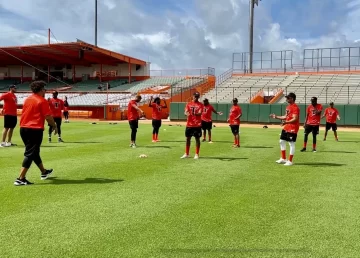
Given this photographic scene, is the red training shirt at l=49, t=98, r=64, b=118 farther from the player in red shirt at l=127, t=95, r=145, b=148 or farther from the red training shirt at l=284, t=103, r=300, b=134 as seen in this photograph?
the red training shirt at l=284, t=103, r=300, b=134

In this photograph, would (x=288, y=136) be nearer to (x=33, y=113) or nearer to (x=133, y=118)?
(x=133, y=118)

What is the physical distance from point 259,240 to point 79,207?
2.89 metres

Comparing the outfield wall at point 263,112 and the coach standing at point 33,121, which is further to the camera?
the outfield wall at point 263,112

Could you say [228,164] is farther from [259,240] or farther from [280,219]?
[259,240]

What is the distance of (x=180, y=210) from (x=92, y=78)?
191 ft

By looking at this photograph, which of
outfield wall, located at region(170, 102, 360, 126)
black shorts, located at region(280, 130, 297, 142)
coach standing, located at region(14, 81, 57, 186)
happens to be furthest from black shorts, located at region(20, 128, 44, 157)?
outfield wall, located at region(170, 102, 360, 126)

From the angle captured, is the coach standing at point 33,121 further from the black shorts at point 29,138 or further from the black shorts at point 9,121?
the black shorts at point 9,121

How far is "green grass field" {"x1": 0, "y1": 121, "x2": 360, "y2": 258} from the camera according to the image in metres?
4.74

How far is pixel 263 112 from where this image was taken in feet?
118

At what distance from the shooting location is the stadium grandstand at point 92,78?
45.6 metres

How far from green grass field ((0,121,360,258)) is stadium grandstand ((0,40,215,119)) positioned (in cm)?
3105

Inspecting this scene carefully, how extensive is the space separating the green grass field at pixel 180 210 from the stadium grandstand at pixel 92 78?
31050mm

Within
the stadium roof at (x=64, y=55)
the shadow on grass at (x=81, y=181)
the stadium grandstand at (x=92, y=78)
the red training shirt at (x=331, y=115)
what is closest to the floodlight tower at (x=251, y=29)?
the stadium grandstand at (x=92, y=78)

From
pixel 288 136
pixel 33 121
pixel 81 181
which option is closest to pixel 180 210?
pixel 81 181
